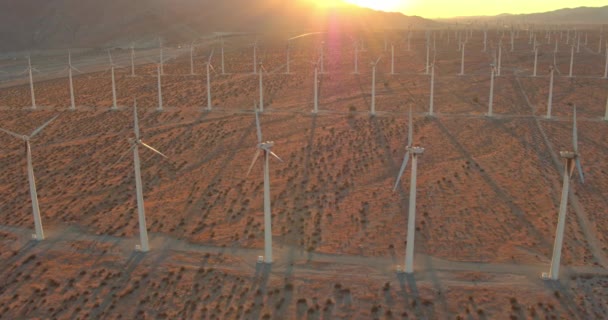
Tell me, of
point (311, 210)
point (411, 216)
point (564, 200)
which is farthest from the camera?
point (311, 210)

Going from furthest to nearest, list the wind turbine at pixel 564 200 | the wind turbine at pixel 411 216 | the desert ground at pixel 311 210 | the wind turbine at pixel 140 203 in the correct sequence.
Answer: the wind turbine at pixel 140 203
the wind turbine at pixel 411 216
the desert ground at pixel 311 210
the wind turbine at pixel 564 200

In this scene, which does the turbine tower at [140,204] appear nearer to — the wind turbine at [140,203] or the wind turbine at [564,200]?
the wind turbine at [140,203]

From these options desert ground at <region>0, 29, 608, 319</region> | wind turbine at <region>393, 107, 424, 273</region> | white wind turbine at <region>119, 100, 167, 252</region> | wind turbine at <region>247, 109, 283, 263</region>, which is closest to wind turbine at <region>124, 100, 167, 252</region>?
white wind turbine at <region>119, 100, 167, 252</region>

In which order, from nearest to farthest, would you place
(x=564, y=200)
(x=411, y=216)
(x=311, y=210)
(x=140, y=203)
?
(x=564, y=200) < (x=411, y=216) < (x=140, y=203) < (x=311, y=210)

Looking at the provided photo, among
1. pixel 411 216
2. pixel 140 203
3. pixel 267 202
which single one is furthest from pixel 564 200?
pixel 140 203

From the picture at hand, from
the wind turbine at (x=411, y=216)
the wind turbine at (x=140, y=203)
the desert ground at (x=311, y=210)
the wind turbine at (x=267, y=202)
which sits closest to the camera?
the desert ground at (x=311, y=210)

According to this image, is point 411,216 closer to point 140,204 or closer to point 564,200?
point 564,200

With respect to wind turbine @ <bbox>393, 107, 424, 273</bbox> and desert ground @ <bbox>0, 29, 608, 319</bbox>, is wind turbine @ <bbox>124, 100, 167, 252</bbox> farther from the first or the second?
wind turbine @ <bbox>393, 107, 424, 273</bbox>

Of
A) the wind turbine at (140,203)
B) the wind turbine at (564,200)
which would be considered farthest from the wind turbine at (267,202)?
the wind turbine at (564,200)
